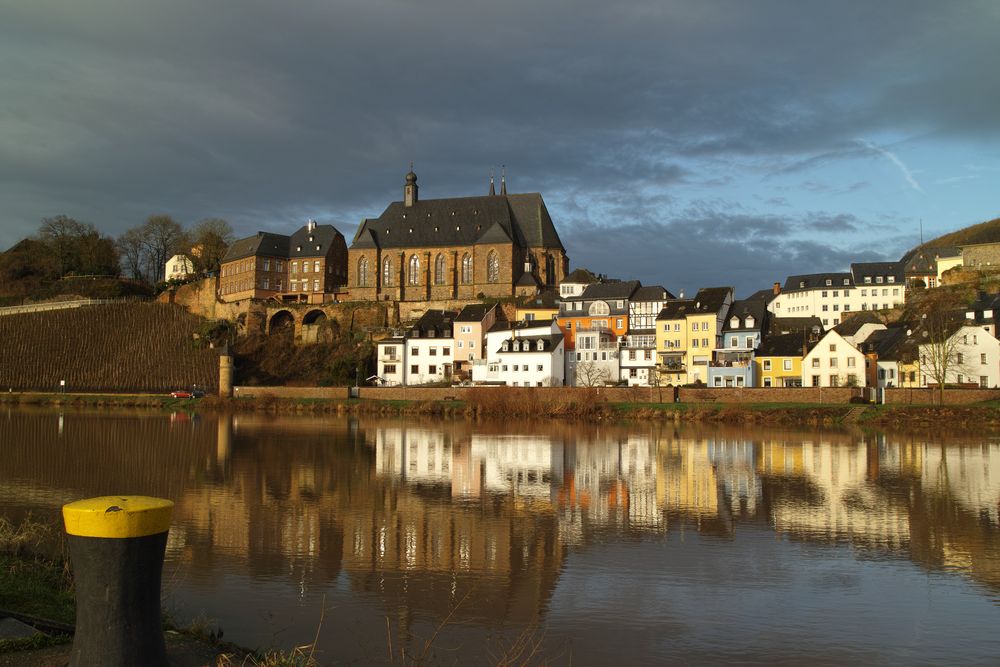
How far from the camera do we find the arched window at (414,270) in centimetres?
7994

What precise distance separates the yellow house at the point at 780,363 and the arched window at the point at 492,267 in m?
28.3

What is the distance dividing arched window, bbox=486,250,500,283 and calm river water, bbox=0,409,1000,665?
4852cm

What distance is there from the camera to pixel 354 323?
248ft

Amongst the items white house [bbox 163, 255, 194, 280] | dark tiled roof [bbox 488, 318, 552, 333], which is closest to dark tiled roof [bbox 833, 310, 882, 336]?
dark tiled roof [bbox 488, 318, 552, 333]

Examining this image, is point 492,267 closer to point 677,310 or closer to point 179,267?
point 677,310

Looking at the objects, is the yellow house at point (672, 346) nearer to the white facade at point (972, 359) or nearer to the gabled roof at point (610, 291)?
the gabled roof at point (610, 291)

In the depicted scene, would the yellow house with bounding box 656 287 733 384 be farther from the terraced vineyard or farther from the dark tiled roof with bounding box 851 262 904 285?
the terraced vineyard

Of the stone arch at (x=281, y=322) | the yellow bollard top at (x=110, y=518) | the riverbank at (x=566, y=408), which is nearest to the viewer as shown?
the yellow bollard top at (x=110, y=518)

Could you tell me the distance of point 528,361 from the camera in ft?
188

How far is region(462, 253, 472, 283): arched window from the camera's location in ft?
257

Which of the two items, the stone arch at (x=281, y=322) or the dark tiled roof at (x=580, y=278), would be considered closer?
the dark tiled roof at (x=580, y=278)

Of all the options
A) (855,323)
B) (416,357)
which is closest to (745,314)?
(855,323)

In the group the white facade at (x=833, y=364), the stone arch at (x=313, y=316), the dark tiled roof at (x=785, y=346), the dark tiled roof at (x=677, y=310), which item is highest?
the stone arch at (x=313, y=316)

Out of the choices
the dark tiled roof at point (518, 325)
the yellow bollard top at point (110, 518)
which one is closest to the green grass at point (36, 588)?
the yellow bollard top at point (110, 518)
